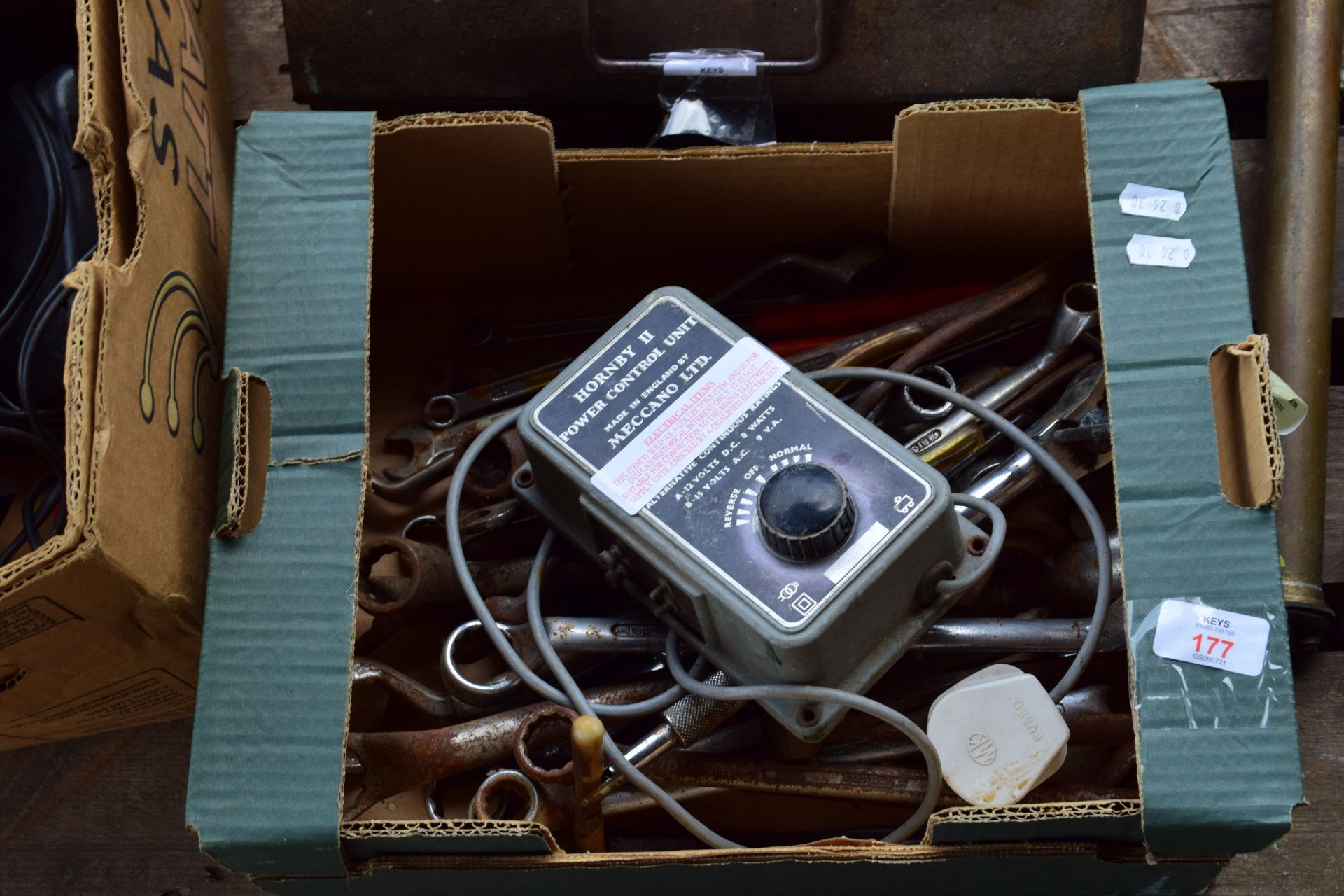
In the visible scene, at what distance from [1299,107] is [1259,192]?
0.06 m

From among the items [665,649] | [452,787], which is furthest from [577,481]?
[452,787]

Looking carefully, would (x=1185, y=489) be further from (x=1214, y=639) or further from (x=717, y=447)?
(x=717, y=447)

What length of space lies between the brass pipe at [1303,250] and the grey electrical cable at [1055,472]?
15 centimetres

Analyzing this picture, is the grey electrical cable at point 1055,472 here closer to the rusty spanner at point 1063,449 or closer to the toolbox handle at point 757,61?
the rusty spanner at point 1063,449

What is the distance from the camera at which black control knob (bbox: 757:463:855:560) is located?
2.00ft

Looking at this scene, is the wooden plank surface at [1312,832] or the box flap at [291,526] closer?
the box flap at [291,526]

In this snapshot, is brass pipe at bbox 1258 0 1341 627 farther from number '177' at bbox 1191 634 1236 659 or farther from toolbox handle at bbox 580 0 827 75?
toolbox handle at bbox 580 0 827 75

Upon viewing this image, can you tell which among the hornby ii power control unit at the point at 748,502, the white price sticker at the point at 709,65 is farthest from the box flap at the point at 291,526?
the white price sticker at the point at 709,65

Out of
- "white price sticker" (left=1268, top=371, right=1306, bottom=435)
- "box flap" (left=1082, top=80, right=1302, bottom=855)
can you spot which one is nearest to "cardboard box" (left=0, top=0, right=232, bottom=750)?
"box flap" (left=1082, top=80, right=1302, bottom=855)

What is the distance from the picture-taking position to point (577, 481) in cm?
67

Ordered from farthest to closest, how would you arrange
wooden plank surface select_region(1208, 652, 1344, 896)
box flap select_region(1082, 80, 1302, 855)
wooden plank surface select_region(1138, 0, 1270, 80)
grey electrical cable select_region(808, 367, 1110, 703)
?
wooden plank surface select_region(1138, 0, 1270, 80) < wooden plank surface select_region(1208, 652, 1344, 896) < grey electrical cable select_region(808, 367, 1110, 703) < box flap select_region(1082, 80, 1302, 855)

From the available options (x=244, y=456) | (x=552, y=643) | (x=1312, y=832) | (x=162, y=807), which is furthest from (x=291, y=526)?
(x=1312, y=832)

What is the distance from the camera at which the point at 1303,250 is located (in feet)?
2.71

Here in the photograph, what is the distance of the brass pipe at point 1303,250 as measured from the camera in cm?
79
